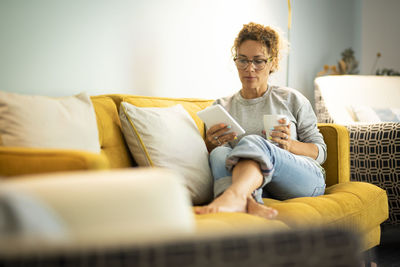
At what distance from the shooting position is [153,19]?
90.9 inches

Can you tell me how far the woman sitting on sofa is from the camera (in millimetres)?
1492

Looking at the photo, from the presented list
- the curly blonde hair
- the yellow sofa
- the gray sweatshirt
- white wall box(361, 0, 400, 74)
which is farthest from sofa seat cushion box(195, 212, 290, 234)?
white wall box(361, 0, 400, 74)

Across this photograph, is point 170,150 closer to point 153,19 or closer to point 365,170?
point 153,19

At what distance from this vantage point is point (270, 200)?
1.71 metres

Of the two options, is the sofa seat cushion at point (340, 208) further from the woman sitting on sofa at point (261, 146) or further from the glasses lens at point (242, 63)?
the glasses lens at point (242, 63)

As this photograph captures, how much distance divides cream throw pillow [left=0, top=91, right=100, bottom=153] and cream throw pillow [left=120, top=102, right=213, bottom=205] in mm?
211

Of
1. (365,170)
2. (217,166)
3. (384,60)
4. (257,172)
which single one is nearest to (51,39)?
(217,166)

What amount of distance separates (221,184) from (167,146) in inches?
10.3

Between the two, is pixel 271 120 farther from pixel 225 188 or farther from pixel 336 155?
pixel 336 155

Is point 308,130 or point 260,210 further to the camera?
point 308,130

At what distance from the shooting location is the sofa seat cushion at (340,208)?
143 cm

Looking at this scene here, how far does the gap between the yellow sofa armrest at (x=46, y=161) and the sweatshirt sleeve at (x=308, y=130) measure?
126 centimetres

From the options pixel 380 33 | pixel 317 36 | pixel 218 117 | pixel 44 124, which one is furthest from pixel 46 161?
pixel 380 33

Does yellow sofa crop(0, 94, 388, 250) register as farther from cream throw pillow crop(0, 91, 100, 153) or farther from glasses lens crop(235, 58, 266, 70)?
glasses lens crop(235, 58, 266, 70)
